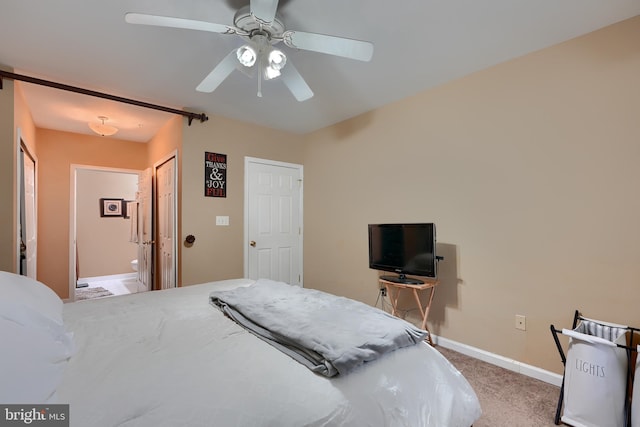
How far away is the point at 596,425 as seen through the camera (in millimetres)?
1644

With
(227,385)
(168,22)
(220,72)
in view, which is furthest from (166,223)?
(227,385)

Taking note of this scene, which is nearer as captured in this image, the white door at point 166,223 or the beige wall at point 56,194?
the white door at point 166,223

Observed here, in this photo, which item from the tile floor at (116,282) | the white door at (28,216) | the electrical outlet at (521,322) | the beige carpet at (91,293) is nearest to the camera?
the electrical outlet at (521,322)

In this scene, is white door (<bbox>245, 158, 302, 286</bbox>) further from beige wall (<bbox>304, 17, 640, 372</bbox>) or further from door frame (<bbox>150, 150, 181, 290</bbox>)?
beige wall (<bbox>304, 17, 640, 372</bbox>)

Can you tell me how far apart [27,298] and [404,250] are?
2.55 m

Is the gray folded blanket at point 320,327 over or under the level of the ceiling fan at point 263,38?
under

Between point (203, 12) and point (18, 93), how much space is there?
88.2 inches

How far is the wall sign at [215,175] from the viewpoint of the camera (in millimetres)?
3533

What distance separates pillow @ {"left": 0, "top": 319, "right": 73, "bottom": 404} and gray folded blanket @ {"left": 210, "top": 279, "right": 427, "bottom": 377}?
700mm

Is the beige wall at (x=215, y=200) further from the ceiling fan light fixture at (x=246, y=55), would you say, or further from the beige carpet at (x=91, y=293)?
the beige carpet at (x=91, y=293)

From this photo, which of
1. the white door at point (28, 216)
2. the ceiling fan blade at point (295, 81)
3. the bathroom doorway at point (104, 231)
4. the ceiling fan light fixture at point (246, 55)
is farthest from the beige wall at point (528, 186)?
the bathroom doorway at point (104, 231)

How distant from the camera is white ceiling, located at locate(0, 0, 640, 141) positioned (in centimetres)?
180

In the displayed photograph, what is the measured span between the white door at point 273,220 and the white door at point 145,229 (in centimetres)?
141

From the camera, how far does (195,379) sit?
3.21 ft
